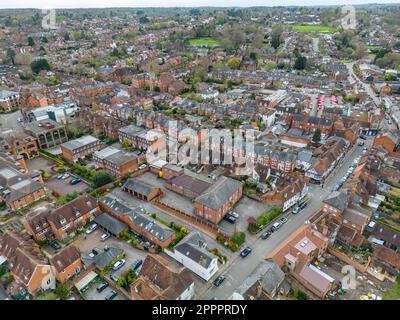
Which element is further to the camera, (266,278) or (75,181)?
(75,181)

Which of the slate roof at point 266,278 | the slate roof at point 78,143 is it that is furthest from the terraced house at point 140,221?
the slate roof at point 78,143

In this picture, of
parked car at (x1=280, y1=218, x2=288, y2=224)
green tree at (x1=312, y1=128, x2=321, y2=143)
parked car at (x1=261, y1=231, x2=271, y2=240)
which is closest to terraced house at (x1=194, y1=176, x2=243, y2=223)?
parked car at (x1=261, y1=231, x2=271, y2=240)

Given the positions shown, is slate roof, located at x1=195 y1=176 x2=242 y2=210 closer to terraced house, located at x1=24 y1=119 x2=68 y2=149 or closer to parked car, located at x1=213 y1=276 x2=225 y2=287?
parked car, located at x1=213 y1=276 x2=225 y2=287

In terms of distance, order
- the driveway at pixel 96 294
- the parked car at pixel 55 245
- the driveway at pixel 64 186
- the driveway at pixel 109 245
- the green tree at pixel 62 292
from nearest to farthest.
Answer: the green tree at pixel 62 292
the driveway at pixel 96 294
the driveway at pixel 109 245
the parked car at pixel 55 245
the driveway at pixel 64 186

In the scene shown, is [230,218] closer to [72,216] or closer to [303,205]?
[303,205]

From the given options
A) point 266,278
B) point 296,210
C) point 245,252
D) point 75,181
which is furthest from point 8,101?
point 266,278

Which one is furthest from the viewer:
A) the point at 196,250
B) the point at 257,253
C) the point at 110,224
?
the point at 110,224

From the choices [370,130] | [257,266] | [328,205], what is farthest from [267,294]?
[370,130]

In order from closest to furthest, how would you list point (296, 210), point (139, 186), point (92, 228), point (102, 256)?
point (102, 256) < point (92, 228) < point (296, 210) < point (139, 186)

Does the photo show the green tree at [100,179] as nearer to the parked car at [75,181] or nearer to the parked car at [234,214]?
the parked car at [75,181]
